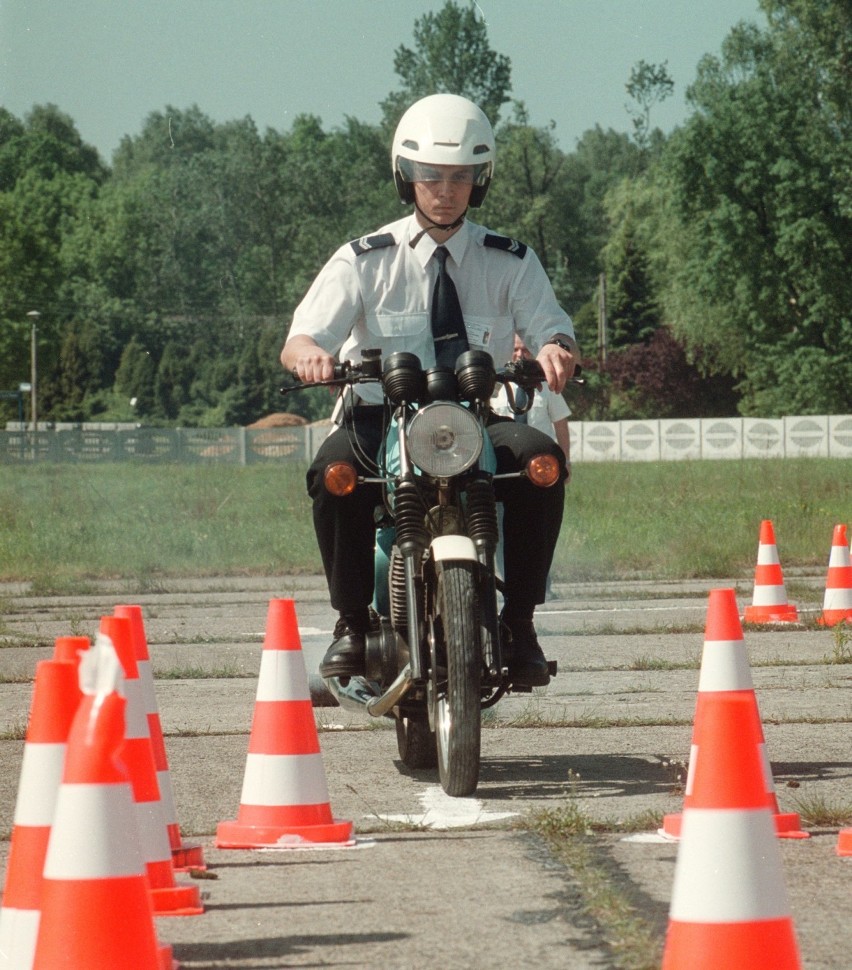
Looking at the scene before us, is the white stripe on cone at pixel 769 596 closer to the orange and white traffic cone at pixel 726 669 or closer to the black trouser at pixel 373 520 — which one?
the black trouser at pixel 373 520

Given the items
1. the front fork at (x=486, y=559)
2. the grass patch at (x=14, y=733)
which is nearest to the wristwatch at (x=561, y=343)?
the front fork at (x=486, y=559)

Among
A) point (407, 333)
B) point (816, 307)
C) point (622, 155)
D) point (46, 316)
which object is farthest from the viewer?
point (622, 155)

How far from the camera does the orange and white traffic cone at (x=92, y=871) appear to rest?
309 cm

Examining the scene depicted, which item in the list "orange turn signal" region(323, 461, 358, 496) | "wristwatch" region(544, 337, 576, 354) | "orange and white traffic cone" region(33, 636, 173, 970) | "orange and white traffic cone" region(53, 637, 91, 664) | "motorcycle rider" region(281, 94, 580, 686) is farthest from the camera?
"wristwatch" region(544, 337, 576, 354)

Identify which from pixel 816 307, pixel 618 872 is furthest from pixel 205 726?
pixel 816 307

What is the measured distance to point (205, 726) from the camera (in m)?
7.13

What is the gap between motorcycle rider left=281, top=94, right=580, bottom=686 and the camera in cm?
591

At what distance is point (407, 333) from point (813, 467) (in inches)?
1384

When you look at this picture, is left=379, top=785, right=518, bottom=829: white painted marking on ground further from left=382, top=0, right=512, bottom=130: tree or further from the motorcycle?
left=382, top=0, right=512, bottom=130: tree

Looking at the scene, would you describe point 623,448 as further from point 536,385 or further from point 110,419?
point 536,385

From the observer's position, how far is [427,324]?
6254 millimetres

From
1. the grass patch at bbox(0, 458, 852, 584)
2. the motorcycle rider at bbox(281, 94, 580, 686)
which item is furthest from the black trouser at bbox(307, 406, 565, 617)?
the grass patch at bbox(0, 458, 852, 584)

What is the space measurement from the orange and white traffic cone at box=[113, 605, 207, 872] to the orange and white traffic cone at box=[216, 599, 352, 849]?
0.70 feet

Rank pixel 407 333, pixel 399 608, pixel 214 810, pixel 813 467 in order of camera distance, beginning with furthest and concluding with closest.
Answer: pixel 813 467 → pixel 407 333 → pixel 399 608 → pixel 214 810
